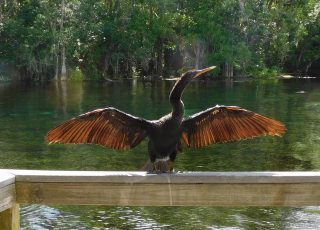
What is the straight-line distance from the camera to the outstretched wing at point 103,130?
4145 millimetres

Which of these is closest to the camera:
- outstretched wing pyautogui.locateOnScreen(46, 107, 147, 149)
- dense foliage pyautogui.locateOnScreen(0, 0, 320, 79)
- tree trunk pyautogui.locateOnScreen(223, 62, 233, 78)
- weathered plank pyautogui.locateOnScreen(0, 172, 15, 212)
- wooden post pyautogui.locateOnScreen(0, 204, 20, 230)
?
weathered plank pyautogui.locateOnScreen(0, 172, 15, 212)

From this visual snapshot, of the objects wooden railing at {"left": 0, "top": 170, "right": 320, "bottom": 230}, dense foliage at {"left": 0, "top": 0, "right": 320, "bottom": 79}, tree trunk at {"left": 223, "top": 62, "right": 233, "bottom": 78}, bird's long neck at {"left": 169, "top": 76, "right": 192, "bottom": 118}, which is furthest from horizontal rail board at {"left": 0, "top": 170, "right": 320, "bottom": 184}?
tree trunk at {"left": 223, "top": 62, "right": 233, "bottom": 78}

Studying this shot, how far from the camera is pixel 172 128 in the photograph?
445 cm

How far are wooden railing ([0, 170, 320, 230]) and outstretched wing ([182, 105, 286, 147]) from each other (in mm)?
840

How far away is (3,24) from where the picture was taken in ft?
183

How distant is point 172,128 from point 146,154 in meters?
15.1

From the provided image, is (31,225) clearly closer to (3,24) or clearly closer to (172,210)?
(172,210)

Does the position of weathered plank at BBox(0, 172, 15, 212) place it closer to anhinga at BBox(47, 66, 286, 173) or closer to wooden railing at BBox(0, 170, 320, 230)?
wooden railing at BBox(0, 170, 320, 230)

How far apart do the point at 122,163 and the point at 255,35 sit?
46777 mm

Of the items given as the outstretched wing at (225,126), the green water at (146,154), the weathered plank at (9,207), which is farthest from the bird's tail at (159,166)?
the green water at (146,154)

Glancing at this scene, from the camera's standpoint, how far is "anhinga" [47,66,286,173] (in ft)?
13.9

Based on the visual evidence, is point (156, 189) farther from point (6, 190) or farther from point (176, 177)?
point (6, 190)

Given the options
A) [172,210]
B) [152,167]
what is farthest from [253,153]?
[152,167]

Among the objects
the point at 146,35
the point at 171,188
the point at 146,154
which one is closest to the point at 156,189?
the point at 171,188
